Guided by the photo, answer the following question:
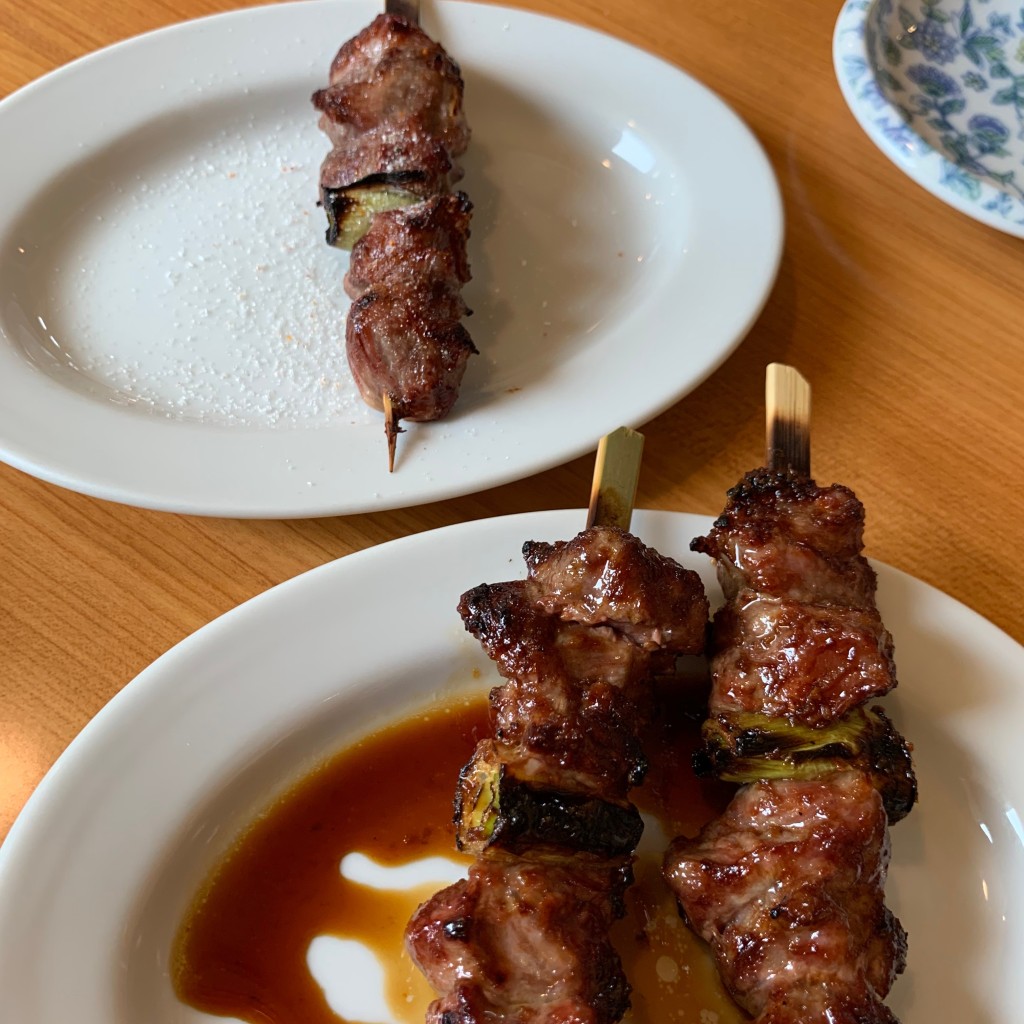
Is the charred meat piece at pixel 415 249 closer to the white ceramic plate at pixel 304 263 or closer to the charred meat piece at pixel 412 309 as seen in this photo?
the charred meat piece at pixel 412 309

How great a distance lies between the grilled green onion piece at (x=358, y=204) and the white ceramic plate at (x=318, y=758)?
0.97 metres

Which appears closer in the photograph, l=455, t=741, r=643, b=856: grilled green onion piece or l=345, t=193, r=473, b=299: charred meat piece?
l=455, t=741, r=643, b=856: grilled green onion piece

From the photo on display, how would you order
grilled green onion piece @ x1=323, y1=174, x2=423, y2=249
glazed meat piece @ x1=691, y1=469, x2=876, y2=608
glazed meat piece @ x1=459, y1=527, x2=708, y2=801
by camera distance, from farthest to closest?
1. grilled green onion piece @ x1=323, y1=174, x2=423, y2=249
2. glazed meat piece @ x1=691, y1=469, x2=876, y2=608
3. glazed meat piece @ x1=459, y1=527, x2=708, y2=801

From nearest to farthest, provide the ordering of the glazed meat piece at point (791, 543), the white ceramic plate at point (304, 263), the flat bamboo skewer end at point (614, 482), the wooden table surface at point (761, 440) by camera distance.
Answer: the glazed meat piece at point (791, 543)
the flat bamboo skewer end at point (614, 482)
the wooden table surface at point (761, 440)
the white ceramic plate at point (304, 263)

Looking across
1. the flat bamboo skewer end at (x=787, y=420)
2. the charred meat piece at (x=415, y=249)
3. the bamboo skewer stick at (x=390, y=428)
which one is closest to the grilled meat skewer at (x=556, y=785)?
the flat bamboo skewer end at (x=787, y=420)

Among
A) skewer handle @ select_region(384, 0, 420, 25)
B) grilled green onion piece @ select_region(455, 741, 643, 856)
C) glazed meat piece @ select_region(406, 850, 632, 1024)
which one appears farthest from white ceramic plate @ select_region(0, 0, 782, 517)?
glazed meat piece @ select_region(406, 850, 632, 1024)

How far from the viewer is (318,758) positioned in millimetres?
2000

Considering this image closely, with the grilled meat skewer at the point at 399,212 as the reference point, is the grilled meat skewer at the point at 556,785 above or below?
below

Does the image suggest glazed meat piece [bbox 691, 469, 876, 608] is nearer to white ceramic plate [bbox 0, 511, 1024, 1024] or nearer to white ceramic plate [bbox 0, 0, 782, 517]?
white ceramic plate [bbox 0, 511, 1024, 1024]

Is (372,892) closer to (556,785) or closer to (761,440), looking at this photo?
(556,785)

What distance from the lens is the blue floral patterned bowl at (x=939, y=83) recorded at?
2713mm

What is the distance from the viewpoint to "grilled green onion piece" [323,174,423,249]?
2.57 m

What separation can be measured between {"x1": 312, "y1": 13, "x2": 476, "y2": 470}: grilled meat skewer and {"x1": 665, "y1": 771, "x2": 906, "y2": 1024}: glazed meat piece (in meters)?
1.11

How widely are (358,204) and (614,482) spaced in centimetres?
113
